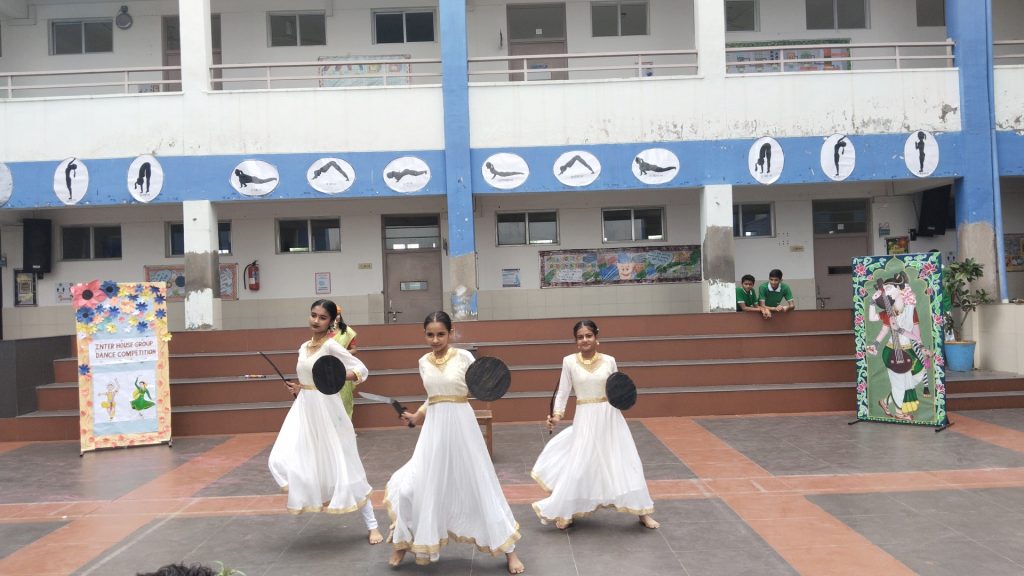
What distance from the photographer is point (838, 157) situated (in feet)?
43.4

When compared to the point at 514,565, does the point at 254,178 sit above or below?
above

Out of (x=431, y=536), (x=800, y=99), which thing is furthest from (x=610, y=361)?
(x=800, y=99)

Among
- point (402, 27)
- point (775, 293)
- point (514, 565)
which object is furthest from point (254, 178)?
point (514, 565)

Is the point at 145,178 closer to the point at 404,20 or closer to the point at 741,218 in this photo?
the point at 404,20

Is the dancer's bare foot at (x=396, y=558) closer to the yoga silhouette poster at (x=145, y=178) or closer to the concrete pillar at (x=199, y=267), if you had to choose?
the concrete pillar at (x=199, y=267)

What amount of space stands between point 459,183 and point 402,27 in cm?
499

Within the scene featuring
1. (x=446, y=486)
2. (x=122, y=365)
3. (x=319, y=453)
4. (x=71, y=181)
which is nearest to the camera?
(x=446, y=486)

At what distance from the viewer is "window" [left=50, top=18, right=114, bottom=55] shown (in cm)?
1602

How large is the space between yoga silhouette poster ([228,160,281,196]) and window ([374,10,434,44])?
4532mm

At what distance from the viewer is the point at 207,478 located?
7941 millimetres

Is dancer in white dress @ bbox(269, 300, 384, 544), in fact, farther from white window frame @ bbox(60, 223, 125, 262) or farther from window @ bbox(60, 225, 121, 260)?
window @ bbox(60, 225, 121, 260)

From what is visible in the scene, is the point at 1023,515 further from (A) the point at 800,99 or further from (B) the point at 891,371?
(A) the point at 800,99

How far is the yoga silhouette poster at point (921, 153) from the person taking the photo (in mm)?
13219

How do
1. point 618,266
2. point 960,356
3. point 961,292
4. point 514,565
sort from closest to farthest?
point 514,565, point 960,356, point 961,292, point 618,266
